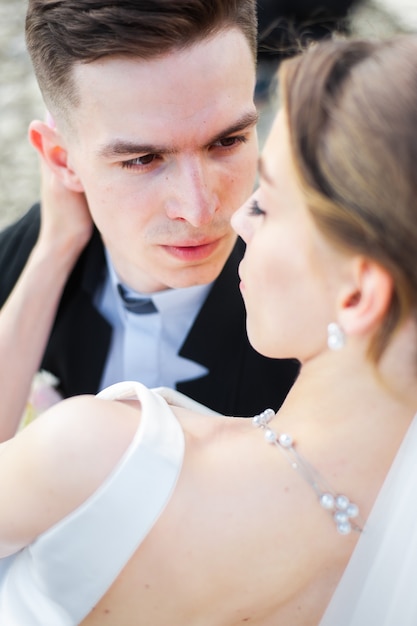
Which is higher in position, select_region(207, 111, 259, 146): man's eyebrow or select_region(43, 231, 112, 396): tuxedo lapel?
select_region(207, 111, 259, 146): man's eyebrow

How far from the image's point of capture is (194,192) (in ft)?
6.83

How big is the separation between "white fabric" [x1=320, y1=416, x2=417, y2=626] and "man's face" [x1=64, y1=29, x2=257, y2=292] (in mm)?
997

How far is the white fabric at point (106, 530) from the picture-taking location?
1.30 meters

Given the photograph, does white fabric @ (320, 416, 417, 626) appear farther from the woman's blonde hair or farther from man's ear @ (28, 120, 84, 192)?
man's ear @ (28, 120, 84, 192)

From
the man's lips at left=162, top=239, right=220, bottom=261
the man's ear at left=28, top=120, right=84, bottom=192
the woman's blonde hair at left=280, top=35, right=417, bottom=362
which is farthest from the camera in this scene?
the man's ear at left=28, top=120, right=84, bottom=192

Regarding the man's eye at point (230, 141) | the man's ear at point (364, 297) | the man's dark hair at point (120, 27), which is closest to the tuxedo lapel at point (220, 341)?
the man's eye at point (230, 141)

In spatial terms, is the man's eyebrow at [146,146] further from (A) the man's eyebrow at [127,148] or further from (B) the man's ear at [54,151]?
(B) the man's ear at [54,151]

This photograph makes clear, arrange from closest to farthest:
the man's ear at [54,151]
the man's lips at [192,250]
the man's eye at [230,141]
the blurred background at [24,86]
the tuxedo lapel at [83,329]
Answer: the man's eye at [230,141]
the man's lips at [192,250]
the man's ear at [54,151]
the tuxedo lapel at [83,329]
the blurred background at [24,86]

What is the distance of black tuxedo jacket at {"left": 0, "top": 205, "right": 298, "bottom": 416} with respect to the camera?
97.3 inches

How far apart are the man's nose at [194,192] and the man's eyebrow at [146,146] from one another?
65mm

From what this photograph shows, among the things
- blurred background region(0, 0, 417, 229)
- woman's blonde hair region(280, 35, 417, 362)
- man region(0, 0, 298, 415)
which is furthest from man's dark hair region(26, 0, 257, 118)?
blurred background region(0, 0, 417, 229)

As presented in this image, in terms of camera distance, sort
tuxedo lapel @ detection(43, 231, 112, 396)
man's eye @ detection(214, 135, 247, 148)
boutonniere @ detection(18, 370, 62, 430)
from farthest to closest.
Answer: boutonniere @ detection(18, 370, 62, 430), tuxedo lapel @ detection(43, 231, 112, 396), man's eye @ detection(214, 135, 247, 148)

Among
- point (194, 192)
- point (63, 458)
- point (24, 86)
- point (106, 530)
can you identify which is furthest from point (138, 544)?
point (24, 86)

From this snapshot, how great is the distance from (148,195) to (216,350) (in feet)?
1.97
